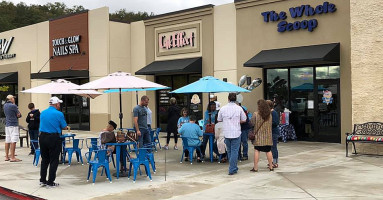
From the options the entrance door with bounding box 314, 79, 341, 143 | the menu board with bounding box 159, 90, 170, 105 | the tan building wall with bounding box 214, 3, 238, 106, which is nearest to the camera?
the entrance door with bounding box 314, 79, 341, 143

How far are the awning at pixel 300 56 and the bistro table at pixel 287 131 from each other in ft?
7.61

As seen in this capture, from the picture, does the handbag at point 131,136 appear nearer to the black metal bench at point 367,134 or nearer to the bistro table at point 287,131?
the black metal bench at point 367,134

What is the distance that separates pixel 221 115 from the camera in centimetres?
911

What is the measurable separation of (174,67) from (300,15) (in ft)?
20.2

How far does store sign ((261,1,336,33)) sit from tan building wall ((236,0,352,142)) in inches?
5.9

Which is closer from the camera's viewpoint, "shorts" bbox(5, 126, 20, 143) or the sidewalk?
the sidewalk

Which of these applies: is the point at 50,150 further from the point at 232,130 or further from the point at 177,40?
the point at 177,40

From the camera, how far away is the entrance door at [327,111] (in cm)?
1437

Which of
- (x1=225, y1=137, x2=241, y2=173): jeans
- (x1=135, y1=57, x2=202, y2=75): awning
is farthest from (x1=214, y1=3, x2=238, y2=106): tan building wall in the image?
(x1=225, y1=137, x2=241, y2=173): jeans

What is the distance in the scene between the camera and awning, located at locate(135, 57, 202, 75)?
17.9 metres

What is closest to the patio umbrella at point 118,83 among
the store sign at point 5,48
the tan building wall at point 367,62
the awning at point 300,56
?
the tan building wall at point 367,62

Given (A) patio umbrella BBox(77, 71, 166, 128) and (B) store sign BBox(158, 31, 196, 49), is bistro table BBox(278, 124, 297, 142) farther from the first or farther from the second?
(A) patio umbrella BBox(77, 71, 166, 128)

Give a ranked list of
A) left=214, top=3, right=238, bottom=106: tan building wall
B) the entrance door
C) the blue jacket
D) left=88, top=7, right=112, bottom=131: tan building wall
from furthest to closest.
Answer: left=88, top=7, right=112, bottom=131: tan building wall
left=214, top=3, right=238, bottom=106: tan building wall
the entrance door
the blue jacket

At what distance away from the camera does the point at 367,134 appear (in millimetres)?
11250
